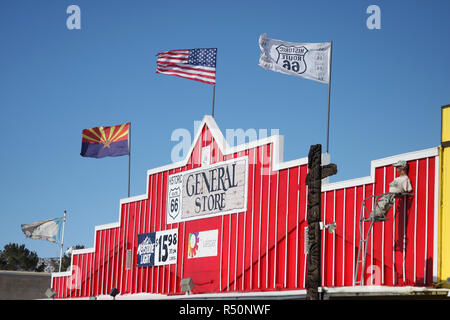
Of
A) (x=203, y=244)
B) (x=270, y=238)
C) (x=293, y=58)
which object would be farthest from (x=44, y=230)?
(x=293, y=58)

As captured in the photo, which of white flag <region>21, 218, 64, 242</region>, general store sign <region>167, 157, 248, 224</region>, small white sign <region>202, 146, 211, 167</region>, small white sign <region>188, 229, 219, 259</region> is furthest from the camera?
white flag <region>21, 218, 64, 242</region>

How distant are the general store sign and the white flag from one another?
38.3 ft

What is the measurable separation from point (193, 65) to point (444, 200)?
13797 mm

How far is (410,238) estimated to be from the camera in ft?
70.4

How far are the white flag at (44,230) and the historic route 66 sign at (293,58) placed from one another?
65.8ft

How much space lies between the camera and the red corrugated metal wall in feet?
70.5

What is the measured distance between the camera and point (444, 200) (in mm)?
20562

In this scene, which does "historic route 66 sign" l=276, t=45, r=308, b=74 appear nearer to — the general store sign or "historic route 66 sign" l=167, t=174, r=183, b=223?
the general store sign

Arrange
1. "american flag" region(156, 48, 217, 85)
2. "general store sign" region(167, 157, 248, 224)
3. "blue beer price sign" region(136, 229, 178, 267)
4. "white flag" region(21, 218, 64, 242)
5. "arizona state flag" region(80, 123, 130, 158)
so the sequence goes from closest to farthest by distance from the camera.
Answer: "general store sign" region(167, 157, 248, 224), "american flag" region(156, 48, 217, 85), "blue beer price sign" region(136, 229, 178, 267), "arizona state flag" region(80, 123, 130, 158), "white flag" region(21, 218, 64, 242)

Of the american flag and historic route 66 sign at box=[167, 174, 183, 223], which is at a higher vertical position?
the american flag

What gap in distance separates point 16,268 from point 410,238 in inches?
3263

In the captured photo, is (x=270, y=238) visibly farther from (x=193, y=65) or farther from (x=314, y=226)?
(x=193, y=65)

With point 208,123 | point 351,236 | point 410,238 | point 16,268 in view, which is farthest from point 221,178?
point 16,268

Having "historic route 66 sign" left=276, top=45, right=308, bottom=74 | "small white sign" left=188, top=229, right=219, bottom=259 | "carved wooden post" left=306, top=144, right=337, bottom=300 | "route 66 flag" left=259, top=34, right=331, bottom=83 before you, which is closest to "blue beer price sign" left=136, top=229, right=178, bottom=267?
"small white sign" left=188, top=229, right=219, bottom=259
